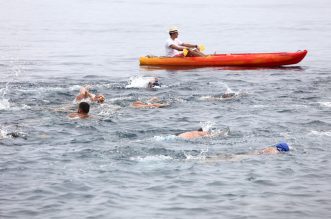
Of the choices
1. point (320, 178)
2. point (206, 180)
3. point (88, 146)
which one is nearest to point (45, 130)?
point (88, 146)

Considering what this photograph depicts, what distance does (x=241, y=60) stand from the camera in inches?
1099

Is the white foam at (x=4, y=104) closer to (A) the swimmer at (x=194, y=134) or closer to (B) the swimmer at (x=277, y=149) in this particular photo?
(A) the swimmer at (x=194, y=134)

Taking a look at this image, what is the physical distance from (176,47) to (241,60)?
2949mm

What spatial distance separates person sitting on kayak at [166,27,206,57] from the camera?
27.6 metres

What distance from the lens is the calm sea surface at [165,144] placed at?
1149 centimetres

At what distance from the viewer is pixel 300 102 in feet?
66.5

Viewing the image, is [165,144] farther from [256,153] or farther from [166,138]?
[256,153]

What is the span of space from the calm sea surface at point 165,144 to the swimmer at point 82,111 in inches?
11.2

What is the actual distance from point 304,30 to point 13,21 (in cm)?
2888

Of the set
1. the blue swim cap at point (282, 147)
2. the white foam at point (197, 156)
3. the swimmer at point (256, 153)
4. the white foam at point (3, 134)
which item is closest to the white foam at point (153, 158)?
the white foam at point (197, 156)

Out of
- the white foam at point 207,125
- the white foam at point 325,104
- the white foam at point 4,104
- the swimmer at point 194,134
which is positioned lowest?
the swimmer at point 194,134

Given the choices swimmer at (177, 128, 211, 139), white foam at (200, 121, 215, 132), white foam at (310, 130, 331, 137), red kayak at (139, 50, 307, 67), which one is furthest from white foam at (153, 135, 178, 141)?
red kayak at (139, 50, 307, 67)

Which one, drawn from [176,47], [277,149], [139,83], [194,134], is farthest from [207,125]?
[176,47]

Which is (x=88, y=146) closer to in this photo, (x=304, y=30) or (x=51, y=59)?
(x=51, y=59)
